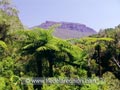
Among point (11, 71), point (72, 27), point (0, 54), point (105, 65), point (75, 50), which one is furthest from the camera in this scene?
point (72, 27)

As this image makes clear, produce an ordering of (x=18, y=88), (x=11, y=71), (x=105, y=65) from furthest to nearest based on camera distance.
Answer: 1. (x=105, y=65)
2. (x=11, y=71)
3. (x=18, y=88)

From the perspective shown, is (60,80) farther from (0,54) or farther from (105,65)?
(105,65)

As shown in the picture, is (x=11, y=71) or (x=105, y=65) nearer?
(x=11, y=71)

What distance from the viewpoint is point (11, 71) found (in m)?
11.3

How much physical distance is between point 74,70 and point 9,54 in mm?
3607

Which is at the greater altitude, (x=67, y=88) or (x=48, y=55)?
(x=48, y=55)

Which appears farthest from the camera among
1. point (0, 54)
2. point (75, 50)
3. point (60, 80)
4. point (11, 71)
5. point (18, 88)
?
point (0, 54)

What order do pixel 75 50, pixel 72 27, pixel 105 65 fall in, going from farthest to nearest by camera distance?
pixel 72 27, pixel 105 65, pixel 75 50

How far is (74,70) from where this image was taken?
1220 centimetres

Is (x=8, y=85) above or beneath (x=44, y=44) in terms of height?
beneath

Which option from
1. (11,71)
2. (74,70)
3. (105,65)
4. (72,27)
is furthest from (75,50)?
(72,27)

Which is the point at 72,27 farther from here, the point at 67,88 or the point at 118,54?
the point at 67,88

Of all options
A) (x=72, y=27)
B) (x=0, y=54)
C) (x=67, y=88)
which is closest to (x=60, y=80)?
(x=67, y=88)

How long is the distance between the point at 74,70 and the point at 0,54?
3682mm
